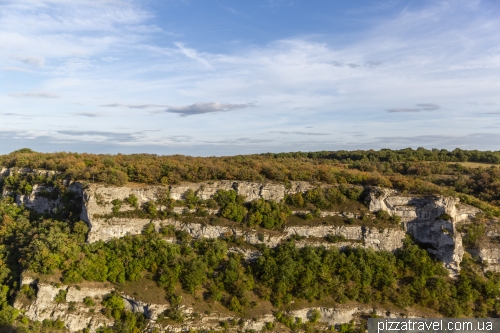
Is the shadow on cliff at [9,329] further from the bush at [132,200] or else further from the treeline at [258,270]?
the bush at [132,200]

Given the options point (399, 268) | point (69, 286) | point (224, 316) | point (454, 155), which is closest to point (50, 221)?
point (69, 286)

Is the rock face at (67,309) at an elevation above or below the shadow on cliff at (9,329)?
above

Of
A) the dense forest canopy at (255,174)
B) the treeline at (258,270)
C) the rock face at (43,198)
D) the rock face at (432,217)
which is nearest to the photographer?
the treeline at (258,270)

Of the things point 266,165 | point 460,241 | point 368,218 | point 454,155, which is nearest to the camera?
point 460,241

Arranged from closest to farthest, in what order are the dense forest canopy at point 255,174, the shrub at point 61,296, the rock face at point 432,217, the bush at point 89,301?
the shrub at point 61,296
the bush at point 89,301
the rock face at point 432,217
the dense forest canopy at point 255,174

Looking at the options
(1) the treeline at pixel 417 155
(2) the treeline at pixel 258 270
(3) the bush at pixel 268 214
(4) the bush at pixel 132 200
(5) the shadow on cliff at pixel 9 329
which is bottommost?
(5) the shadow on cliff at pixel 9 329

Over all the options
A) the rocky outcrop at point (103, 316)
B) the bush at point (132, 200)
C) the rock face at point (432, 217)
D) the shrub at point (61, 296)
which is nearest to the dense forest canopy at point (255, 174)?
the rock face at point (432, 217)

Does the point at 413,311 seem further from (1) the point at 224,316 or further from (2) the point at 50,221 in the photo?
(2) the point at 50,221
